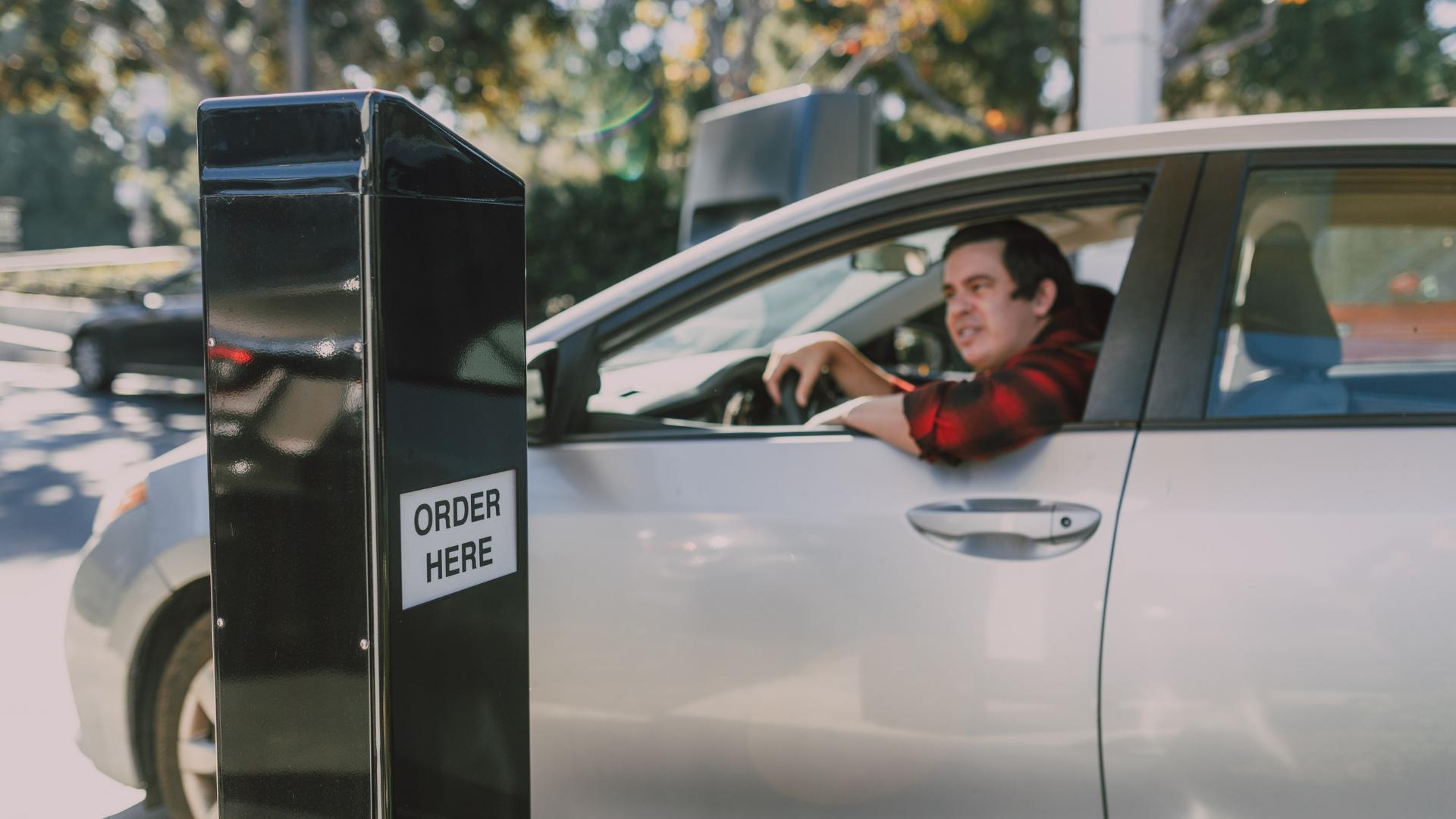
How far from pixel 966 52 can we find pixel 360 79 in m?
9.28

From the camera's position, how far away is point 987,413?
86.4 inches

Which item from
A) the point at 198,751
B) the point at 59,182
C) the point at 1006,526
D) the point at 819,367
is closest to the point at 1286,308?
the point at 1006,526

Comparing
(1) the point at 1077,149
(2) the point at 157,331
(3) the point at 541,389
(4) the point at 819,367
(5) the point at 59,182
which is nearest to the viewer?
(1) the point at 1077,149

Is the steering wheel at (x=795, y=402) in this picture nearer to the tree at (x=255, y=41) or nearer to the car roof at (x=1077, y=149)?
the car roof at (x=1077, y=149)

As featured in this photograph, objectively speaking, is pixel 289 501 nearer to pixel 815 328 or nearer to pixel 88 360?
pixel 815 328

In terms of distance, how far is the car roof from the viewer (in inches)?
83.6

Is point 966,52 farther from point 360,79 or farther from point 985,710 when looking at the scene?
point 985,710

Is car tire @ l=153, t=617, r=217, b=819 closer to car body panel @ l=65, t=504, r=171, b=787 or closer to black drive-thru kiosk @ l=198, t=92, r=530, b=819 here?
car body panel @ l=65, t=504, r=171, b=787

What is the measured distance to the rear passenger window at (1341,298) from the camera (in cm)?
213

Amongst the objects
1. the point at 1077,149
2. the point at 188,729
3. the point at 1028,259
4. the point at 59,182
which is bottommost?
the point at 188,729

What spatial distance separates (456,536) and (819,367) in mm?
1353

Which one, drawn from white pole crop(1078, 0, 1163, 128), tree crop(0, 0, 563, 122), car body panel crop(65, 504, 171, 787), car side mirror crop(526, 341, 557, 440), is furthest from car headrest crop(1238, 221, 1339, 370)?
tree crop(0, 0, 563, 122)

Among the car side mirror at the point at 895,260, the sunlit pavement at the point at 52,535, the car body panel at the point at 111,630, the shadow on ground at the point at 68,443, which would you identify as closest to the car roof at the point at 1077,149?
the car body panel at the point at 111,630

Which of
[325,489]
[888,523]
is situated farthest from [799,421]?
[325,489]
